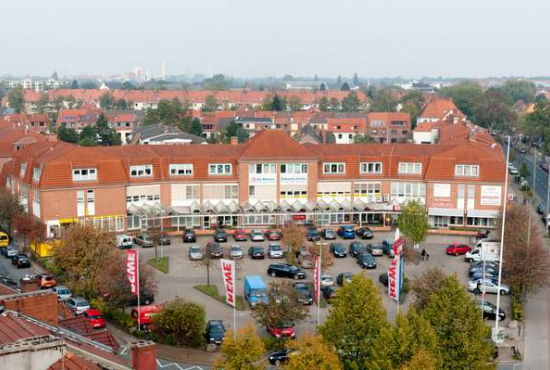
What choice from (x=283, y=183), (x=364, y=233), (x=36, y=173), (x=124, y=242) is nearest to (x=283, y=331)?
(x=124, y=242)

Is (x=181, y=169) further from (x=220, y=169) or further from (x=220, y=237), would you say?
(x=220, y=237)

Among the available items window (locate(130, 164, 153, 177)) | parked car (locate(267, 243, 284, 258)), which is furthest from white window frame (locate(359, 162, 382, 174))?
window (locate(130, 164, 153, 177))

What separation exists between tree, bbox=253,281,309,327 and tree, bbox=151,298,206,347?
8.69 feet

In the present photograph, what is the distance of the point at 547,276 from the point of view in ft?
117

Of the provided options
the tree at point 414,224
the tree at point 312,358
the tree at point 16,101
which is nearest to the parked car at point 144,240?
the tree at point 414,224

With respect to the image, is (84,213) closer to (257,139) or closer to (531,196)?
(257,139)

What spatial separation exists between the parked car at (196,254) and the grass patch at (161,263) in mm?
1470

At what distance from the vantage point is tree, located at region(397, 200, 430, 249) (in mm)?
45031

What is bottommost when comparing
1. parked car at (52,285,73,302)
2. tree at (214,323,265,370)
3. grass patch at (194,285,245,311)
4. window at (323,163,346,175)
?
grass patch at (194,285,245,311)

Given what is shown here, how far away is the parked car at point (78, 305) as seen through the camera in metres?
33.1

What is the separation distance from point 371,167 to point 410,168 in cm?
290

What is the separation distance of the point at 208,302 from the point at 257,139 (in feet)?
63.7

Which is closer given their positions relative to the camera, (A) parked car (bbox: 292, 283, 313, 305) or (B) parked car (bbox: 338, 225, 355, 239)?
(A) parked car (bbox: 292, 283, 313, 305)

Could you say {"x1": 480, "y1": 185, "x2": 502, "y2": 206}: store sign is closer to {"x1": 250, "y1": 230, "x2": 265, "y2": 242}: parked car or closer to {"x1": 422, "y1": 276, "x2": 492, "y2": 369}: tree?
{"x1": 250, "y1": 230, "x2": 265, "y2": 242}: parked car
